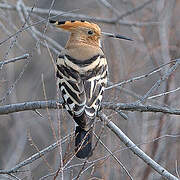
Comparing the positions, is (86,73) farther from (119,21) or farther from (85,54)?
(119,21)

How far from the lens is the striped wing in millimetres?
3367

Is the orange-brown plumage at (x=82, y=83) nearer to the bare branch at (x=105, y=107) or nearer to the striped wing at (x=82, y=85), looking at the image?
the striped wing at (x=82, y=85)

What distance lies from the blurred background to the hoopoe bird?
0.17 meters

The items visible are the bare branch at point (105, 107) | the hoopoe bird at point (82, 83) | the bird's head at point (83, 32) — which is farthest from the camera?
the bird's head at point (83, 32)

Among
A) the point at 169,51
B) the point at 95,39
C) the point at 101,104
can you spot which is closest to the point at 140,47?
the point at 169,51

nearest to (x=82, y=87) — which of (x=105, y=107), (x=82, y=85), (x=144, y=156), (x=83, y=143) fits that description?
(x=82, y=85)

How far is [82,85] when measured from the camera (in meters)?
3.55

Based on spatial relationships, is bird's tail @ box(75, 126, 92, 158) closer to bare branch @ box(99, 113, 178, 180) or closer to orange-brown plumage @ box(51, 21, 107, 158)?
orange-brown plumage @ box(51, 21, 107, 158)

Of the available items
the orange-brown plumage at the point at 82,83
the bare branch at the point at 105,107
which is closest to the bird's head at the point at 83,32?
the orange-brown plumage at the point at 82,83

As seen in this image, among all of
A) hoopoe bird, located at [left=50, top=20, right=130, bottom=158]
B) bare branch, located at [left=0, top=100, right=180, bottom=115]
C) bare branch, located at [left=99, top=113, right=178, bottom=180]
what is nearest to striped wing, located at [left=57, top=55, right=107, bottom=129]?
hoopoe bird, located at [left=50, top=20, right=130, bottom=158]

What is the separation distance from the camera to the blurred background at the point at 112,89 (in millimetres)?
4555

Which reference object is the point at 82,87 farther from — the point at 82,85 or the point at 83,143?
the point at 83,143

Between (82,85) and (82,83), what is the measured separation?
2cm

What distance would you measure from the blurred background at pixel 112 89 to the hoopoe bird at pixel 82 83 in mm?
174
